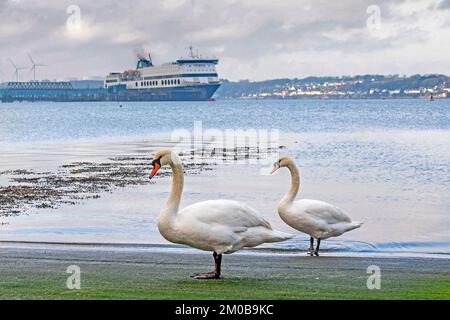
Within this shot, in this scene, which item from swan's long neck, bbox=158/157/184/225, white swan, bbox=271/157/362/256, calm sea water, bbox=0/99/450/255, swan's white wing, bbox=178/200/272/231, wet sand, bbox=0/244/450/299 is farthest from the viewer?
calm sea water, bbox=0/99/450/255

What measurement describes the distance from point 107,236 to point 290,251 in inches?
148

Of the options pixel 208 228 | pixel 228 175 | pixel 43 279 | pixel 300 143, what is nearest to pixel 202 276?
pixel 208 228

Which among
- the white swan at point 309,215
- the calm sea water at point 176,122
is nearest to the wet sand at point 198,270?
the white swan at point 309,215

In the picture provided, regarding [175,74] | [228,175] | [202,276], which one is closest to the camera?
[202,276]

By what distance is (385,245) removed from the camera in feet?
50.9

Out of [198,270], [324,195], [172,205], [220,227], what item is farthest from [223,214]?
[324,195]

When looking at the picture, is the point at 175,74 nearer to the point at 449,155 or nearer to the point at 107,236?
the point at 449,155

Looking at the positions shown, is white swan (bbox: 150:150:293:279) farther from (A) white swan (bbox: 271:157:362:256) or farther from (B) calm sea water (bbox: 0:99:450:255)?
(B) calm sea water (bbox: 0:99:450:255)

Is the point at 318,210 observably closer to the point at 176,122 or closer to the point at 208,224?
the point at 208,224

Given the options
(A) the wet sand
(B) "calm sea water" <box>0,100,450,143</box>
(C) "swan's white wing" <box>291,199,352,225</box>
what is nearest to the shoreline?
(A) the wet sand

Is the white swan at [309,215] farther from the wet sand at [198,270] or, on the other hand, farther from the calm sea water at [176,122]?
the calm sea water at [176,122]

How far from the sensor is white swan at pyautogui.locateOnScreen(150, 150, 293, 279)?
9.19m

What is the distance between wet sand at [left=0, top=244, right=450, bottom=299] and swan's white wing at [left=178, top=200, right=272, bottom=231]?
0.67m

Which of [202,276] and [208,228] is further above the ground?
[208,228]
